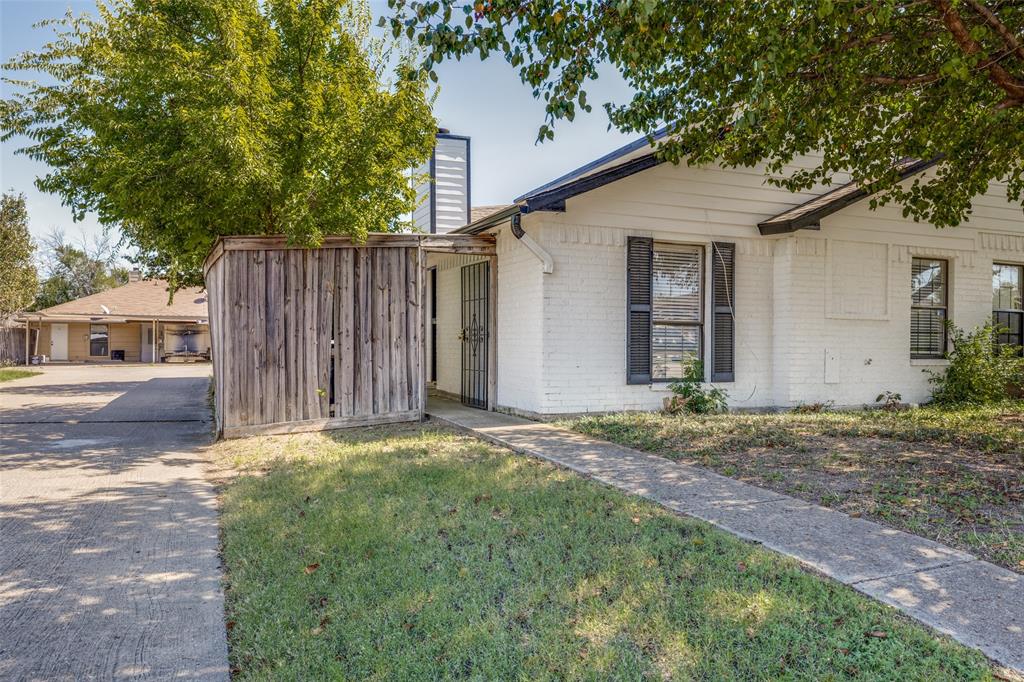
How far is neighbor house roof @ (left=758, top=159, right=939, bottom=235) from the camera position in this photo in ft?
31.3

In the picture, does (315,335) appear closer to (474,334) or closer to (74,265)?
(474,334)

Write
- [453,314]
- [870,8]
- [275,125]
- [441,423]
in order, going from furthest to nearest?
1. [453,314]
2. [441,423]
3. [275,125]
4. [870,8]

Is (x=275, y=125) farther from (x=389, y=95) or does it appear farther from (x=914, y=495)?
(x=914, y=495)

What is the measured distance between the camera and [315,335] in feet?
28.8

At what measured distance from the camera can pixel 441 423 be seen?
30.2 feet

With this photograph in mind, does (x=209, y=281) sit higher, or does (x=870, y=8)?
(x=870, y=8)

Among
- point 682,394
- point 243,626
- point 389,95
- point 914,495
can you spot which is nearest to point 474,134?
point 389,95

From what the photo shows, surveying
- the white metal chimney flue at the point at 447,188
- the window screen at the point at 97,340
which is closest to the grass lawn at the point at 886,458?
the white metal chimney flue at the point at 447,188

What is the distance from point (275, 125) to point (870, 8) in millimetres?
6706

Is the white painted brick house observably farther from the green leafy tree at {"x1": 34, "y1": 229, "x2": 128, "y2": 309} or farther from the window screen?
the green leafy tree at {"x1": 34, "y1": 229, "x2": 128, "y2": 309}

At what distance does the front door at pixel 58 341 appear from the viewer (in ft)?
110

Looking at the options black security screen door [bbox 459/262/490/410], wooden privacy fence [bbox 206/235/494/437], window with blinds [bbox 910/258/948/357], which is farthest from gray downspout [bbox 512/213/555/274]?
window with blinds [bbox 910/258/948/357]

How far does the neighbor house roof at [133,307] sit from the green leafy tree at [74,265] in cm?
1423

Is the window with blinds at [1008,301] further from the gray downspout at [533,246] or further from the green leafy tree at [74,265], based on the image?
the green leafy tree at [74,265]
